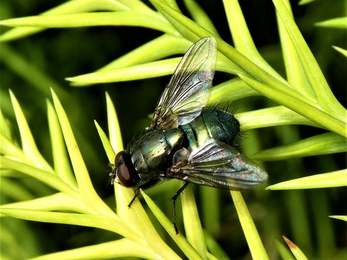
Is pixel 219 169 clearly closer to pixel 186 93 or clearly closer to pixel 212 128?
pixel 212 128

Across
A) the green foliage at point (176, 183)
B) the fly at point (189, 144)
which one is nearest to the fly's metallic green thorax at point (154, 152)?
the fly at point (189, 144)

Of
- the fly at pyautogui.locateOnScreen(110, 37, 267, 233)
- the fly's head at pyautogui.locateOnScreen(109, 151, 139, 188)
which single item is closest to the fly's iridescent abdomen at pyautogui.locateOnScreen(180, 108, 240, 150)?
the fly at pyautogui.locateOnScreen(110, 37, 267, 233)

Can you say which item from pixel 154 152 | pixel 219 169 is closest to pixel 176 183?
pixel 154 152

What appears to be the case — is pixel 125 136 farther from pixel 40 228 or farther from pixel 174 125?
pixel 174 125

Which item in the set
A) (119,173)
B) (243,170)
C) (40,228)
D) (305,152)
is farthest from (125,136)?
(305,152)

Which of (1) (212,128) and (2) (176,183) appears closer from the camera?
(1) (212,128)

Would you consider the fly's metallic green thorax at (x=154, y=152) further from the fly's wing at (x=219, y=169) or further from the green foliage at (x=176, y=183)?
the green foliage at (x=176, y=183)
